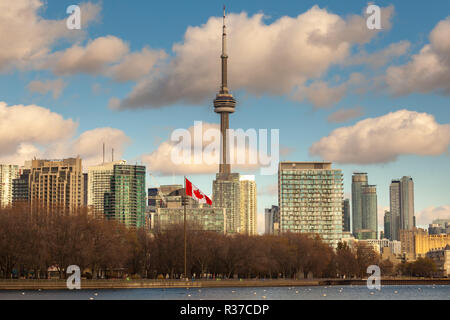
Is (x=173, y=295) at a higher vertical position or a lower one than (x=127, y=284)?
higher

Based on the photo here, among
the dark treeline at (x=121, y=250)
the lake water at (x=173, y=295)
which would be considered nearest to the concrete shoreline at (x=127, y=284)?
the lake water at (x=173, y=295)

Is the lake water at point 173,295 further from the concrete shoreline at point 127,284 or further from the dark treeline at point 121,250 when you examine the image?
the dark treeline at point 121,250

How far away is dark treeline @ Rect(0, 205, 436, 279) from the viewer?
130m

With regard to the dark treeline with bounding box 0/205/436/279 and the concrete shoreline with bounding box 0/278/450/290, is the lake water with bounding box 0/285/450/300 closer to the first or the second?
the concrete shoreline with bounding box 0/278/450/290

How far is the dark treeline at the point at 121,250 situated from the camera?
130m

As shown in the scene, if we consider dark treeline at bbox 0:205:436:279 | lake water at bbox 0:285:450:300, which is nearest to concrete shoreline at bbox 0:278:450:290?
lake water at bbox 0:285:450:300

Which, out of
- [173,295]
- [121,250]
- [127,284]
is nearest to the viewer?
[173,295]

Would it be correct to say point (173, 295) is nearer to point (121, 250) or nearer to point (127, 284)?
point (127, 284)

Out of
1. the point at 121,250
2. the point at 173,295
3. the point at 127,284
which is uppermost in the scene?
the point at 121,250

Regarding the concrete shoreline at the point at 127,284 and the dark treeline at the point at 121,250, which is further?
the dark treeline at the point at 121,250

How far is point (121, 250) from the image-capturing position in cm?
14112

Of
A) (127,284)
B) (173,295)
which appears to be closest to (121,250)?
(127,284)
